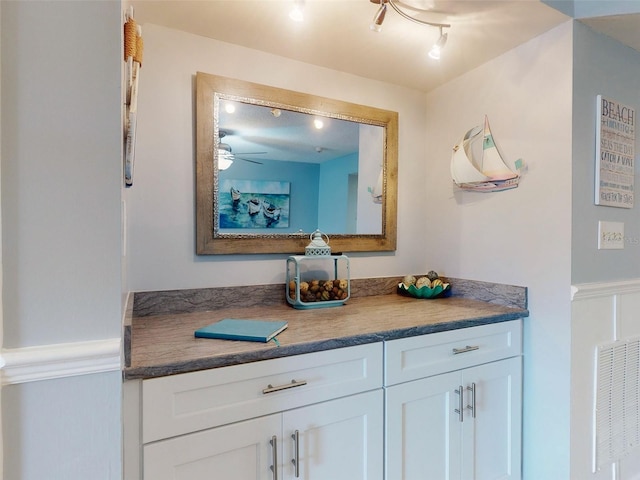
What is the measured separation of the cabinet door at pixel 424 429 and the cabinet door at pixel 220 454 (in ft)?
1.51

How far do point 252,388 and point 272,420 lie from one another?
126 mm

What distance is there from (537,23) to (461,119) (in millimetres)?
557

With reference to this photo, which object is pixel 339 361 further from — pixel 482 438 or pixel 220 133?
pixel 220 133

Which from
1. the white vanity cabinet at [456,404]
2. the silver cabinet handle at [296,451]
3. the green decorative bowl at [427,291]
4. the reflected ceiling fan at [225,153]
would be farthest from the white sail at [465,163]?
the silver cabinet handle at [296,451]

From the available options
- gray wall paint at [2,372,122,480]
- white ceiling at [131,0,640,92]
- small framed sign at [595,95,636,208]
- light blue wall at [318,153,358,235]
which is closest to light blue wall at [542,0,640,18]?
white ceiling at [131,0,640,92]

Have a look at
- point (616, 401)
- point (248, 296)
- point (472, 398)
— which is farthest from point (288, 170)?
point (616, 401)

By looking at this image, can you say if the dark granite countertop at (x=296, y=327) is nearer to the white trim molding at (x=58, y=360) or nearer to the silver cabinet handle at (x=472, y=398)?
the white trim molding at (x=58, y=360)

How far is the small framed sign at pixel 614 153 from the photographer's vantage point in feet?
5.18

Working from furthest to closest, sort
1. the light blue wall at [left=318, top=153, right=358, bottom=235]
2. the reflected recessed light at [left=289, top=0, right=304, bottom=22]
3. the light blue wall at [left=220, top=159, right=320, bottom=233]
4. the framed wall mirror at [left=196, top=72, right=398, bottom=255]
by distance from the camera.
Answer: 1. the light blue wall at [left=318, top=153, right=358, bottom=235]
2. the light blue wall at [left=220, top=159, right=320, bottom=233]
3. the framed wall mirror at [left=196, top=72, right=398, bottom=255]
4. the reflected recessed light at [left=289, top=0, right=304, bottom=22]

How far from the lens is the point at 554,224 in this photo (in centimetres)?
156

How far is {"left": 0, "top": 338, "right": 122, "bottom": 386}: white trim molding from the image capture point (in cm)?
71

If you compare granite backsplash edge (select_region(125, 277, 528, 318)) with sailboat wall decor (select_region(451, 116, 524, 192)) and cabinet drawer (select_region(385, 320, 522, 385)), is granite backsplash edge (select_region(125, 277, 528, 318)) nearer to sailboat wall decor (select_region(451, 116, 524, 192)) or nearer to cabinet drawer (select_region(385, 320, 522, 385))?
cabinet drawer (select_region(385, 320, 522, 385))

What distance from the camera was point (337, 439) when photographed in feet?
4.00

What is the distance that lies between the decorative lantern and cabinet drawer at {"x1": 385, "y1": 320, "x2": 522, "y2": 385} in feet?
1.64
